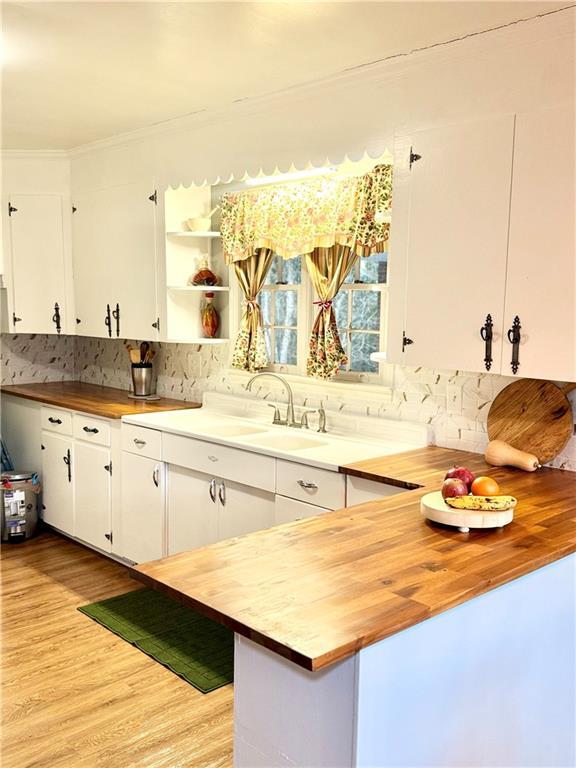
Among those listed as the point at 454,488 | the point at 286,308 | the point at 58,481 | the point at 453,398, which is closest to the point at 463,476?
the point at 454,488

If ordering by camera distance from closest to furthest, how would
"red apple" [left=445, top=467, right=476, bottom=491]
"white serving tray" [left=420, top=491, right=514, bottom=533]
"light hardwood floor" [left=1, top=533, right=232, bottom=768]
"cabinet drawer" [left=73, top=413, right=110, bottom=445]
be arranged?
"white serving tray" [left=420, top=491, right=514, bottom=533]
"red apple" [left=445, top=467, right=476, bottom=491]
"light hardwood floor" [left=1, top=533, right=232, bottom=768]
"cabinet drawer" [left=73, top=413, right=110, bottom=445]

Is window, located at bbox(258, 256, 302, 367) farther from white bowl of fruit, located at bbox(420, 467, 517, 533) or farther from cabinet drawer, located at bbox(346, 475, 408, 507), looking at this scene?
white bowl of fruit, located at bbox(420, 467, 517, 533)

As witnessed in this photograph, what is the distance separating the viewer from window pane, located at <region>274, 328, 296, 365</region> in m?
4.05

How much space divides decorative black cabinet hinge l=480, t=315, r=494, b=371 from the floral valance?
0.89m

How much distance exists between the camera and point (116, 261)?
4469 mm

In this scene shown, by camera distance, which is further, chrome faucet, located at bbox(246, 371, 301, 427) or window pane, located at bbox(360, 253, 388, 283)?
chrome faucet, located at bbox(246, 371, 301, 427)

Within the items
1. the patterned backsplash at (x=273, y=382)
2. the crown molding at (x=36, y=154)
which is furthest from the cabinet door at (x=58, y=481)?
the crown molding at (x=36, y=154)

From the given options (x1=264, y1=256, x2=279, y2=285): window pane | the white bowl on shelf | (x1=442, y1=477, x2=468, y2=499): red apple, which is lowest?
(x1=442, y1=477, x2=468, y2=499): red apple

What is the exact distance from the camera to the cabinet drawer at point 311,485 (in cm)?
289

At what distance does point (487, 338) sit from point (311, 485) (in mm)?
944

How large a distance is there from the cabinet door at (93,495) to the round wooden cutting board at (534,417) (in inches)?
89.5

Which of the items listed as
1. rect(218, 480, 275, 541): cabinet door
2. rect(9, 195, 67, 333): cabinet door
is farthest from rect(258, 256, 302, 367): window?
rect(9, 195, 67, 333): cabinet door

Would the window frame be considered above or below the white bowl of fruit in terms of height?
above

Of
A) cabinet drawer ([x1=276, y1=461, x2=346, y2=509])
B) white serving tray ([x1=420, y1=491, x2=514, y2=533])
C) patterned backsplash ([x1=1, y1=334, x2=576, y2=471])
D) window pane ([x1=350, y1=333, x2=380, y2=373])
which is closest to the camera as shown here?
white serving tray ([x1=420, y1=491, x2=514, y2=533])
